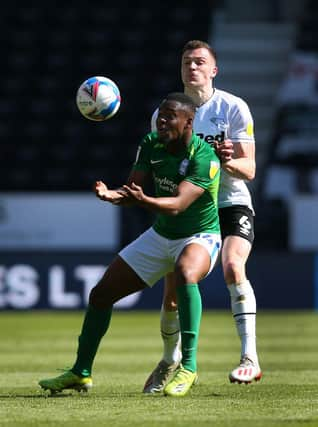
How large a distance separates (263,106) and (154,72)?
245 centimetres

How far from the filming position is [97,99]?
8.44m

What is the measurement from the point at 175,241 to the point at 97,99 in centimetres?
117

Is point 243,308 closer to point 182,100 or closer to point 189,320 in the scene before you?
point 189,320

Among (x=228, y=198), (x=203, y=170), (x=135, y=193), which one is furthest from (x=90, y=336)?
(x=228, y=198)

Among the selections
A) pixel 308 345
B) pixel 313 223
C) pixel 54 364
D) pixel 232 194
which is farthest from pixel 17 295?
pixel 232 194

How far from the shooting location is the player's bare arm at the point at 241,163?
27.5 ft

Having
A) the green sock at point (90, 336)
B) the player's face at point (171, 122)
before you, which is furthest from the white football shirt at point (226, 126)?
the green sock at point (90, 336)

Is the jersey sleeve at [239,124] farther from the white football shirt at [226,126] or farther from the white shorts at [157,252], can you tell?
the white shorts at [157,252]

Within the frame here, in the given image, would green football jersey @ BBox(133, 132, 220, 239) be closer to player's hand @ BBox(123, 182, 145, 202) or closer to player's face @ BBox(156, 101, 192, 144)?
player's face @ BBox(156, 101, 192, 144)

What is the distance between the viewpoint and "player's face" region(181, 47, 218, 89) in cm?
860

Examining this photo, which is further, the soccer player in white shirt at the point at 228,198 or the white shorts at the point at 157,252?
the soccer player in white shirt at the point at 228,198

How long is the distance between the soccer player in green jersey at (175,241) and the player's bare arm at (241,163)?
0.90ft

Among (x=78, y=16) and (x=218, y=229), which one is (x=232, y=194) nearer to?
(x=218, y=229)

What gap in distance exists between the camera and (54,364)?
11109mm
